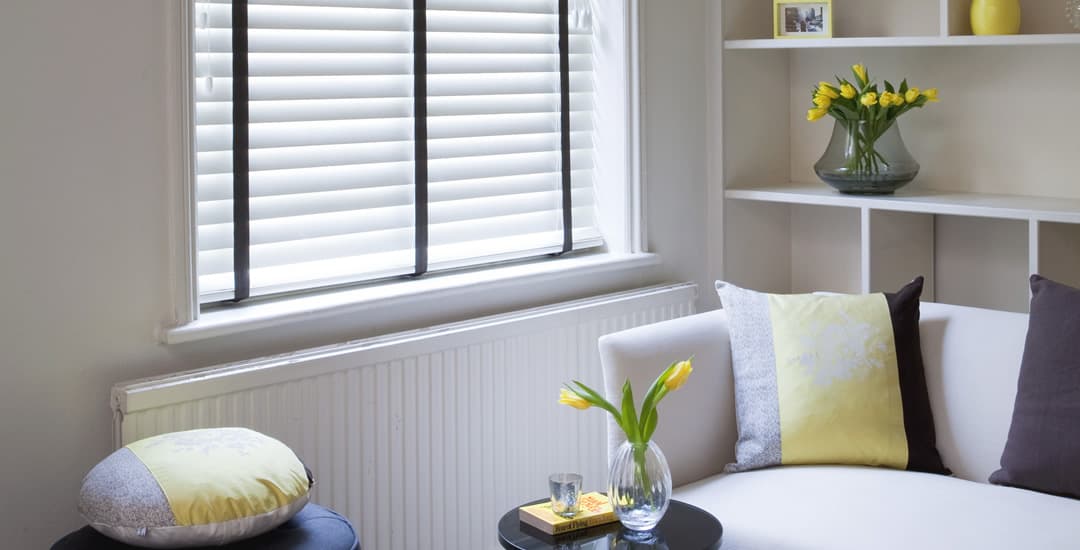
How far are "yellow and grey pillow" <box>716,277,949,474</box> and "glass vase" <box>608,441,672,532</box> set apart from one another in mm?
614

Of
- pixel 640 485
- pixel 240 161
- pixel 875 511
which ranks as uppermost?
pixel 240 161

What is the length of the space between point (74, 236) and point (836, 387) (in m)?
1.62

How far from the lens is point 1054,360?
2480mm

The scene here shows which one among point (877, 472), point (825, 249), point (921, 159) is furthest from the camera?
point (825, 249)

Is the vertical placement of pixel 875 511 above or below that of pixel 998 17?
below

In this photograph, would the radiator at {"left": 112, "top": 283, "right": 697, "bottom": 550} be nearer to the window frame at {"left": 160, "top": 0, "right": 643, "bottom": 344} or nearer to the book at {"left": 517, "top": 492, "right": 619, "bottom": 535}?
the window frame at {"left": 160, "top": 0, "right": 643, "bottom": 344}

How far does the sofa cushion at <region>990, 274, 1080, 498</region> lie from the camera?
7.97ft

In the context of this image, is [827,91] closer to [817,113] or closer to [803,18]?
[817,113]

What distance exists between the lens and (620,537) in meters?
2.12

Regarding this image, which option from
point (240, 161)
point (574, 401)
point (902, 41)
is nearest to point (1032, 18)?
point (902, 41)

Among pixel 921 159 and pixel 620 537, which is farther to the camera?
pixel 921 159

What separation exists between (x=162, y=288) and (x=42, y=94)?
0.45m

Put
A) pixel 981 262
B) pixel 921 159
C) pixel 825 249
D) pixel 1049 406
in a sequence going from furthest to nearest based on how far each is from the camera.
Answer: pixel 825 249
pixel 921 159
pixel 981 262
pixel 1049 406

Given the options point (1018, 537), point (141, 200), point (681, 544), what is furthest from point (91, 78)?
point (1018, 537)
